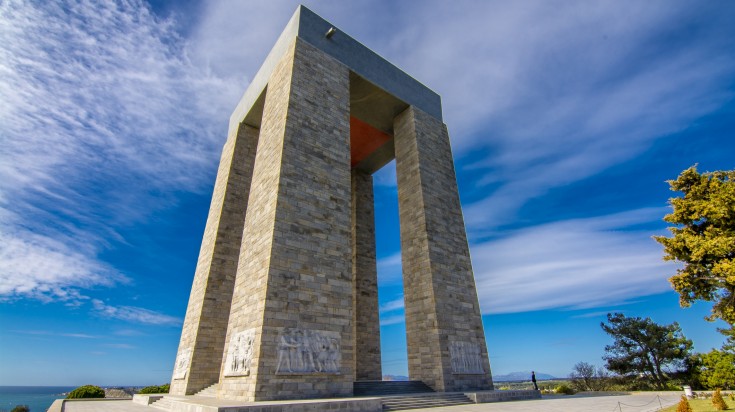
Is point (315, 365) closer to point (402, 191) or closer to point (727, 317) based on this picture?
point (402, 191)

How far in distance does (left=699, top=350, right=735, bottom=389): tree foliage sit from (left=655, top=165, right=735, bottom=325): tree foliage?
939 centimetres

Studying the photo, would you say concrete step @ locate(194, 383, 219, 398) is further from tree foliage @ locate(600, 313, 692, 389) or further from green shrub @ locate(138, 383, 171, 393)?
tree foliage @ locate(600, 313, 692, 389)

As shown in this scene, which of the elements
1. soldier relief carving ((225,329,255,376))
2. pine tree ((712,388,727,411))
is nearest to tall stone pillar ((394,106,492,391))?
pine tree ((712,388,727,411))

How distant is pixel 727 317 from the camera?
12953mm

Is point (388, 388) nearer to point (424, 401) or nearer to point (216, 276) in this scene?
point (424, 401)

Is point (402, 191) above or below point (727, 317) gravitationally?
above

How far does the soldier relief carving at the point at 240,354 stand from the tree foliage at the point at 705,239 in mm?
14878

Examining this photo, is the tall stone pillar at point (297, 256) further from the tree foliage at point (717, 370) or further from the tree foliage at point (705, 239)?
the tree foliage at point (717, 370)

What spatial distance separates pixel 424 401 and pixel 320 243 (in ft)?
18.6

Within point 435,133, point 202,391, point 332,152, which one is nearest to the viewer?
point 202,391

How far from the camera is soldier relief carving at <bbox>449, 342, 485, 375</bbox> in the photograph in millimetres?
13008

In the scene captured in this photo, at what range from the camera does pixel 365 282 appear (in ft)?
63.2

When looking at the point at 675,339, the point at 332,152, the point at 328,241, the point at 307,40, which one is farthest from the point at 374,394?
the point at 675,339

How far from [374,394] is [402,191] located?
29.1 ft
